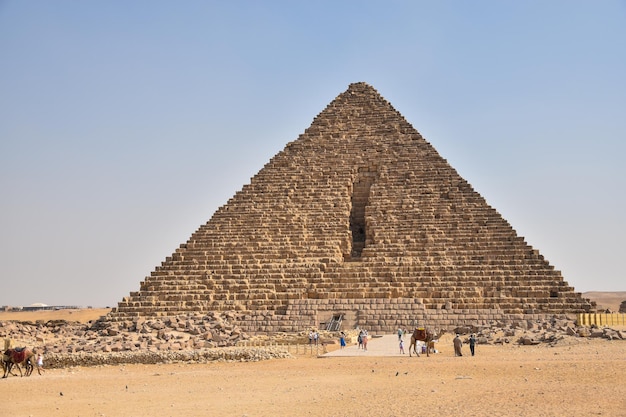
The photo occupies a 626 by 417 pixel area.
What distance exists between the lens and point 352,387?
42.3ft

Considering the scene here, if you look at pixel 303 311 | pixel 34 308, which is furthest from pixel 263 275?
pixel 34 308

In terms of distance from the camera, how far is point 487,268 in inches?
1033

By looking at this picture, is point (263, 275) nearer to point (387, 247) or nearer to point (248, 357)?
point (387, 247)

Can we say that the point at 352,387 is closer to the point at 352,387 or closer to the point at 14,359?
the point at 352,387

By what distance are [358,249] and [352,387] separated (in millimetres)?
17181

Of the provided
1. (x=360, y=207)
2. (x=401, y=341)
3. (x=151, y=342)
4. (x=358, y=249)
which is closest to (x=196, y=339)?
(x=151, y=342)

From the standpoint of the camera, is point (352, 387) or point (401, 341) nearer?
point (352, 387)

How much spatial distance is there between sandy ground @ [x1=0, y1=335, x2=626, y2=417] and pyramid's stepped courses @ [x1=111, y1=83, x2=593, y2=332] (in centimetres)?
621

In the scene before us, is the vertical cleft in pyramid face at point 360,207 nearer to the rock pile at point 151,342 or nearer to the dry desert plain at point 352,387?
the rock pile at point 151,342

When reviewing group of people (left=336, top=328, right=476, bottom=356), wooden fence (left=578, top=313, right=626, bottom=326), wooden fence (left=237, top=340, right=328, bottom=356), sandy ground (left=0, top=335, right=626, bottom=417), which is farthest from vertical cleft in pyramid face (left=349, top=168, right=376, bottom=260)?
sandy ground (left=0, top=335, right=626, bottom=417)

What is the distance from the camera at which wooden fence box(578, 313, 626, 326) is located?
23.8 m

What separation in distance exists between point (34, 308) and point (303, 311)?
70.3 m

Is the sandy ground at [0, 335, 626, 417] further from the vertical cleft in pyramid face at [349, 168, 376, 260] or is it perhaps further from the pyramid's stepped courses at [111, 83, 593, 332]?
the vertical cleft in pyramid face at [349, 168, 376, 260]

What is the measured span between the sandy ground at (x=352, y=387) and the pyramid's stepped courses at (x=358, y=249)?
621cm
